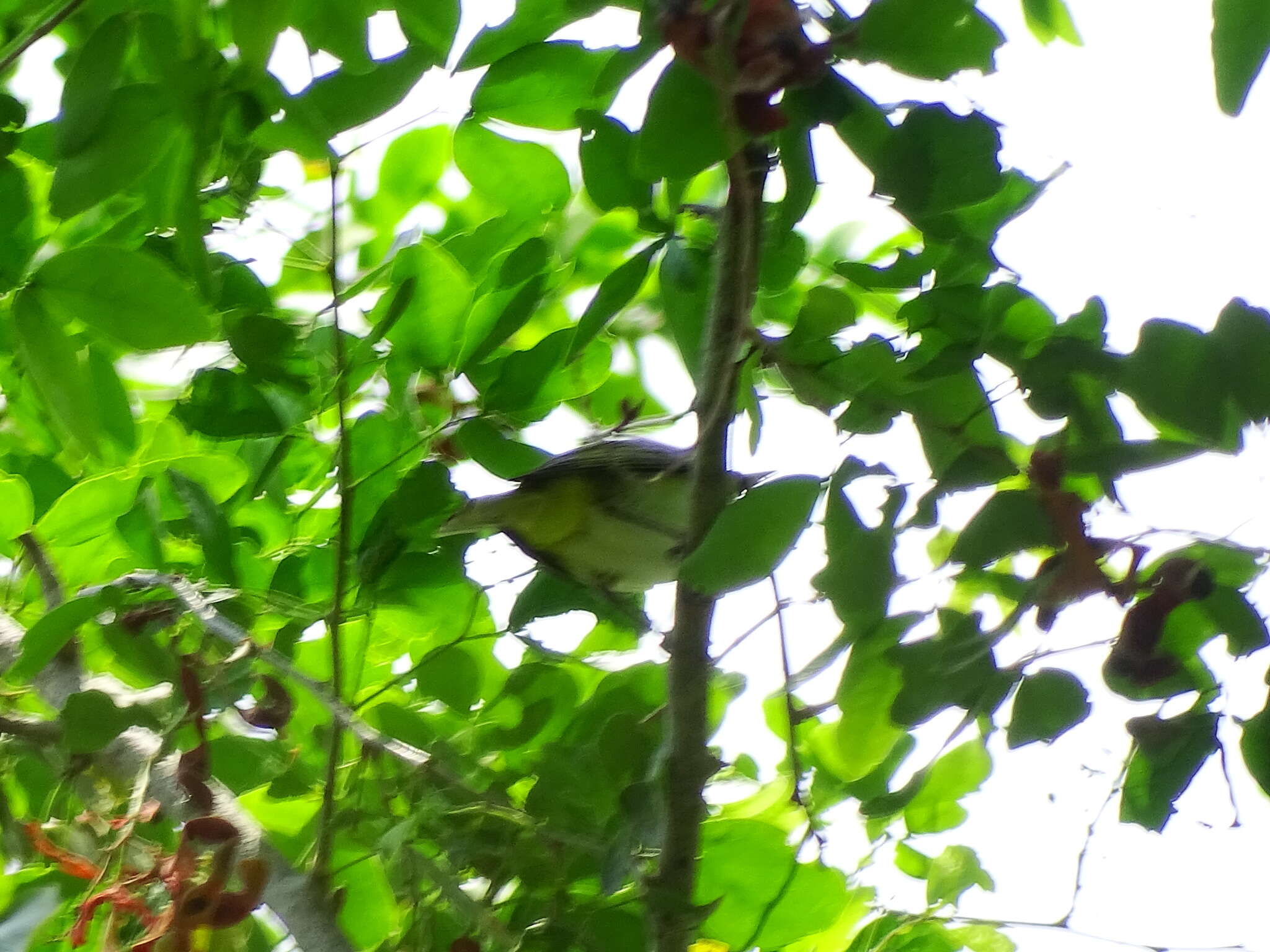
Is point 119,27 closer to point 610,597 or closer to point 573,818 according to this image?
point 573,818

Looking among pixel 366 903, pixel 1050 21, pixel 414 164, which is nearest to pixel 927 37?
pixel 1050 21

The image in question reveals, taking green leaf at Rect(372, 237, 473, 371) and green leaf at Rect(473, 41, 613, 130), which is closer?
green leaf at Rect(473, 41, 613, 130)

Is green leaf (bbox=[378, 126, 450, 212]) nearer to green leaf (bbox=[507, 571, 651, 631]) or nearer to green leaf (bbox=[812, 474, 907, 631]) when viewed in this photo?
green leaf (bbox=[507, 571, 651, 631])

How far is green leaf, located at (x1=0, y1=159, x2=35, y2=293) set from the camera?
702mm

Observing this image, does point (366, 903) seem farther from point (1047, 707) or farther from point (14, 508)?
point (1047, 707)

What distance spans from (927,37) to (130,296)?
41 centimetres

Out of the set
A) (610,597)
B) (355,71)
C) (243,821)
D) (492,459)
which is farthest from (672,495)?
(355,71)

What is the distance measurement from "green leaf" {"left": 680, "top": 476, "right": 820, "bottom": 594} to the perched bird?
0.70 metres

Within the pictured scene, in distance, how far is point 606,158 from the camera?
0.59 meters

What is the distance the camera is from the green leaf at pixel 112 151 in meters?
0.52

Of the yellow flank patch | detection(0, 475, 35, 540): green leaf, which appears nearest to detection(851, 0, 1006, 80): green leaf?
detection(0, 475, 35, 540): green leaf

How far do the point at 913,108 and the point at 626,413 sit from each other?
0.52 m

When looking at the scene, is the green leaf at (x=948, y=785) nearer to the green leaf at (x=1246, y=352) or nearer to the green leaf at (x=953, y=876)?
the green leaf at (x=953, y=876)

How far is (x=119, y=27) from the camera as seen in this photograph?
511 millimetres
